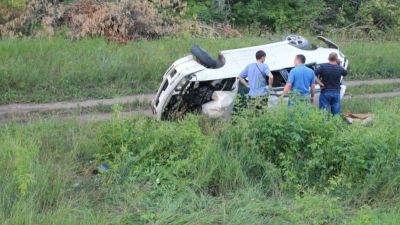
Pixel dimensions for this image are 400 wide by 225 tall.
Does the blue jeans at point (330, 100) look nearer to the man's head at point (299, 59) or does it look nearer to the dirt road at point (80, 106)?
the man's head at point (299, 59)

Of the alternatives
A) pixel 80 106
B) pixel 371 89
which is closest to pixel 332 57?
pixel 80 106

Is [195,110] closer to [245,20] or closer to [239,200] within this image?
[239,200]

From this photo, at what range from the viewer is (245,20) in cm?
2556

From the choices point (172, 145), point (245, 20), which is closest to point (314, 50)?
point (172, 145)

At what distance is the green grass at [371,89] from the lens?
54.8 ft

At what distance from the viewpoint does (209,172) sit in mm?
8477

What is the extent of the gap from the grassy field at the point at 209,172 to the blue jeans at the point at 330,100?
5.22ft

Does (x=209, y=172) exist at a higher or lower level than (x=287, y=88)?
lower

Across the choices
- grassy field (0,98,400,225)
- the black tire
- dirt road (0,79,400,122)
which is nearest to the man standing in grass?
the black tire

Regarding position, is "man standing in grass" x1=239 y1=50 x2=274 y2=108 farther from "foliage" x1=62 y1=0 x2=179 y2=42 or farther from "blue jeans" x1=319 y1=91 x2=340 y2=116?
"foliage" x1=62 y1=0 x2=179 y2=42

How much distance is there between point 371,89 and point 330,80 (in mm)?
5956

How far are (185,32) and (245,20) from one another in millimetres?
6452

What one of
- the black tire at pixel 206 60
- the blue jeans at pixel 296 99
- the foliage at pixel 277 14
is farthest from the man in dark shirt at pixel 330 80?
the foliage at pixel 277 14

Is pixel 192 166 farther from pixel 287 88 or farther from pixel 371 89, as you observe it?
pixel 371 89
